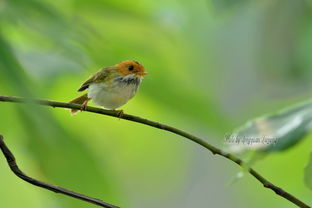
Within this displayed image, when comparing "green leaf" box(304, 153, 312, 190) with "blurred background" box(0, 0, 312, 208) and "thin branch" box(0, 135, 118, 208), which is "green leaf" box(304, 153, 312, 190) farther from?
"thin branch" box(0, 135, 118, 208)

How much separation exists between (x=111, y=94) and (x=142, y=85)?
792 millimetres

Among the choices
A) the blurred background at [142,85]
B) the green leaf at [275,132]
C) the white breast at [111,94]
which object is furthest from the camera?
the white breast at [111,94]

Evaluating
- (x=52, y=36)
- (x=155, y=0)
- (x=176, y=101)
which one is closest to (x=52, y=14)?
(x=52, y=36)

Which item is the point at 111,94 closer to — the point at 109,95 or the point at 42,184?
the point at 109,95

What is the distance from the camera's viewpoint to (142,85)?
2.03m

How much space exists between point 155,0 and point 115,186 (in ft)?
5.03

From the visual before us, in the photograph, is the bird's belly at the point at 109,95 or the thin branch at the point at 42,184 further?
the bird's belly at the point at 109,95

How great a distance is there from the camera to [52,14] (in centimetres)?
141

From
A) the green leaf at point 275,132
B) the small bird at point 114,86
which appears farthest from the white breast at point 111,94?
the green leaf at point 275,132

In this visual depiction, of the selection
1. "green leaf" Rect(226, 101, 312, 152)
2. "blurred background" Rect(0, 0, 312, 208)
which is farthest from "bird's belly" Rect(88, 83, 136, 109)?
"green leaf" Rect(226, 101, 312, 152)

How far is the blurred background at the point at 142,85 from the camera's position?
1.31m

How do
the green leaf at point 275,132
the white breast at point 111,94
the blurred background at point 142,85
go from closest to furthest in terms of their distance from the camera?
the green leaf at point 275,132 < the blurred background at point 142,85 < the white breast at point 111,94

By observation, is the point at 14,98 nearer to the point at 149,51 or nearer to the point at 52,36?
the point at 52,36

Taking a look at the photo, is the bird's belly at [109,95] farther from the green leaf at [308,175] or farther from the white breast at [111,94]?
the green leaf at [308,175]
